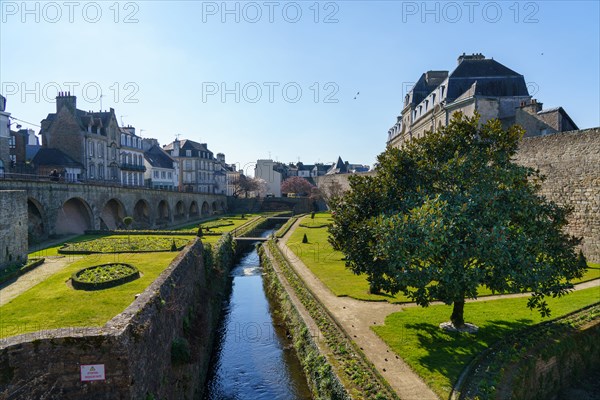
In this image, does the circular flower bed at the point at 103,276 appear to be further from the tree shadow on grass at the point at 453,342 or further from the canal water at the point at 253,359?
the tree shadow on grass at the point at 453,342

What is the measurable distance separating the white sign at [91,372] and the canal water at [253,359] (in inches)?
280

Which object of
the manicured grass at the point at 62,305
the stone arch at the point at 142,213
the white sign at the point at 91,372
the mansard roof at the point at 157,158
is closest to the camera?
the white sign at the point at 91,372

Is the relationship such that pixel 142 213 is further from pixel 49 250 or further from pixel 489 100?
pixel 489 100

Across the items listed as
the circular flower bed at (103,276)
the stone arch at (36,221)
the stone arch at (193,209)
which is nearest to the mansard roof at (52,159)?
the stone arch at (36,221)

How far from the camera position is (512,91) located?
4253cm

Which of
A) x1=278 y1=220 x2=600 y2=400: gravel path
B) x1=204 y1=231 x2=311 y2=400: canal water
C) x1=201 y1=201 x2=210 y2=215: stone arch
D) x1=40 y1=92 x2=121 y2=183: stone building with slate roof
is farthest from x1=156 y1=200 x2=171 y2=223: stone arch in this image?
x1=278 y1=220 x2=600 y2=400: gravel path

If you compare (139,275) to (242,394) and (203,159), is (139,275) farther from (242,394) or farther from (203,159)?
(203,159)

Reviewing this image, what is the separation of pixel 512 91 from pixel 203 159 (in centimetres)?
6841

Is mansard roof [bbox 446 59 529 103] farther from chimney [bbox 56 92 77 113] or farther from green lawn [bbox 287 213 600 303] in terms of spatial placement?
chimney [bbox 56 92 77 113]

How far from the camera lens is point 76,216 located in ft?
137

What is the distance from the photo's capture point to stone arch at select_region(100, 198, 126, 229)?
48062 mm

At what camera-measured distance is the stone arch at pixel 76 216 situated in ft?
131

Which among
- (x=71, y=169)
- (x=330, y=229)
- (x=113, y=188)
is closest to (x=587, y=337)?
(x=330, y=229)

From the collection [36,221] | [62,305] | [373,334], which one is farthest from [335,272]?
[36,221]
